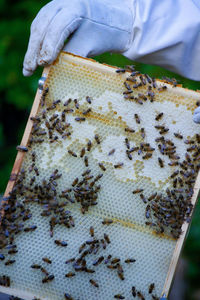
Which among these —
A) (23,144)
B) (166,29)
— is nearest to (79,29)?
(166,29)

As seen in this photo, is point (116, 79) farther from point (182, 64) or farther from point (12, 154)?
point (12, 154)

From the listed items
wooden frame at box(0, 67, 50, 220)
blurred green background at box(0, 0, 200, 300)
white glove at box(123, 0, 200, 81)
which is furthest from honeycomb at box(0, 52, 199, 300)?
blurred green background at box(0, 0, 200, 300)

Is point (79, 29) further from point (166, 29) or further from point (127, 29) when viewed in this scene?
point (166, 29)

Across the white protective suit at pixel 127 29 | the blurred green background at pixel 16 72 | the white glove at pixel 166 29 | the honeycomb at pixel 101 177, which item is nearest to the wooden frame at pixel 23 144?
the honeycomb at pixel 101 177

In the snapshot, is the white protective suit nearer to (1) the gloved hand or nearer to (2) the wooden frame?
(1) the gloved hand

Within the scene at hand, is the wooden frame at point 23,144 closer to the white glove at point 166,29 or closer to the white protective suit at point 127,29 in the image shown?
the white protective suit at point 127,29

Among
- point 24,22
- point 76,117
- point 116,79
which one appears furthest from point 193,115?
point 24,22
